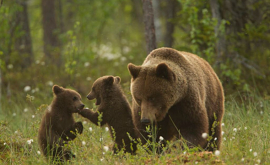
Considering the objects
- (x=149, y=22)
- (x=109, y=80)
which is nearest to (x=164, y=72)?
(x=109, y=80)

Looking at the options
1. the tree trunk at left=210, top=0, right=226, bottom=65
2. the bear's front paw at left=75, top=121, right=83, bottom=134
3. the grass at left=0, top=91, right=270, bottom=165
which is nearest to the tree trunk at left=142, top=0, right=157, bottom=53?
the grass at left=0, top=91, right=270, bottom=165

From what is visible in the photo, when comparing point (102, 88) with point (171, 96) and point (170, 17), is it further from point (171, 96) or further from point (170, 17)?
point (170, 17)

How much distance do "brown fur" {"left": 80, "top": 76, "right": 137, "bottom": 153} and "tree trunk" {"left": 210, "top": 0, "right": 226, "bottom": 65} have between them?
3632mm

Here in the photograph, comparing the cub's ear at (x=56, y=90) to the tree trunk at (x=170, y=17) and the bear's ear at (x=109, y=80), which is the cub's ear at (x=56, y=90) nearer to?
the bear's ear at (x=109, y=80)

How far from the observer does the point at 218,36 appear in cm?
932

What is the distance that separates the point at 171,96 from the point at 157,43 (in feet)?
27.6

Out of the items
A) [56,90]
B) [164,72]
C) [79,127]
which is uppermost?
[164,72]

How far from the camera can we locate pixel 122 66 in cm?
1588

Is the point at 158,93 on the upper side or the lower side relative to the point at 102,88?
upper

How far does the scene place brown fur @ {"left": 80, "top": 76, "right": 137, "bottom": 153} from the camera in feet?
20.1

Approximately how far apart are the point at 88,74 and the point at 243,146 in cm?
948

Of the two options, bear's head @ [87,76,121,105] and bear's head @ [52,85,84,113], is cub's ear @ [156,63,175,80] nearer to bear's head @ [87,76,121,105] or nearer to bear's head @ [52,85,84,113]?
bear's head @ [87,76,121,105]

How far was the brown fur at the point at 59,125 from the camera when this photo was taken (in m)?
5.65

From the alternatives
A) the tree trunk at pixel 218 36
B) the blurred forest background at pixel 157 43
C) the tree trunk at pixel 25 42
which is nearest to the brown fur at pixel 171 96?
the blurred forest background at pixel 157 43
